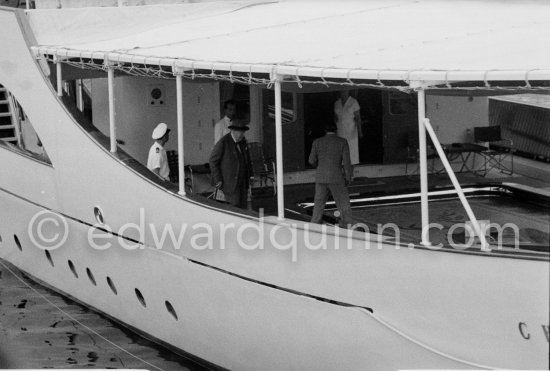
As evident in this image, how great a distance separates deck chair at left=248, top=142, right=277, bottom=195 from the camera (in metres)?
15.6

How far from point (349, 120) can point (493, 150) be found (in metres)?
1.84

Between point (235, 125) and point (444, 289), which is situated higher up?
point (235, 125)

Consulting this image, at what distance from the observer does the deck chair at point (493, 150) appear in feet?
51.1

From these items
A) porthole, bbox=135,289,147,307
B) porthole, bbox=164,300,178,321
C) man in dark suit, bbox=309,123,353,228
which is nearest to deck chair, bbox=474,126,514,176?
man in dark suit, bbox=309,123,353,228

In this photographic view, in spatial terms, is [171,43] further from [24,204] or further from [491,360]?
[491,360]

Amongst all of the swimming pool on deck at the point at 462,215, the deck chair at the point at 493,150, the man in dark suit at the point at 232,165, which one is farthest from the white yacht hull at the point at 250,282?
the deck chair at the point at 493,150

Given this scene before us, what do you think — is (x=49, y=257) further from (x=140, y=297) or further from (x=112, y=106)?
(x=112, y=106)

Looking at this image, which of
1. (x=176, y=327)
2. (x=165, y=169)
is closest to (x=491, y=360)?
(x=176, y=327)

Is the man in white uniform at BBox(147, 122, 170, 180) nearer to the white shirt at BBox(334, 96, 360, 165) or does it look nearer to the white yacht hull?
the white yacht hull

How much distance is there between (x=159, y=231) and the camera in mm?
13570

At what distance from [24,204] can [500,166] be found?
602cm

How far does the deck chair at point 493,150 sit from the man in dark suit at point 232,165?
3378 mm

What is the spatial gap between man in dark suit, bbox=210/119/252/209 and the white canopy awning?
1059mm

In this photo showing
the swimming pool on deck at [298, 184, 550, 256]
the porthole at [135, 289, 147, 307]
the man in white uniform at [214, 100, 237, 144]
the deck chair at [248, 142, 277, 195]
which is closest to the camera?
the swimming pool on deck at [298, 184, 550, 256]
